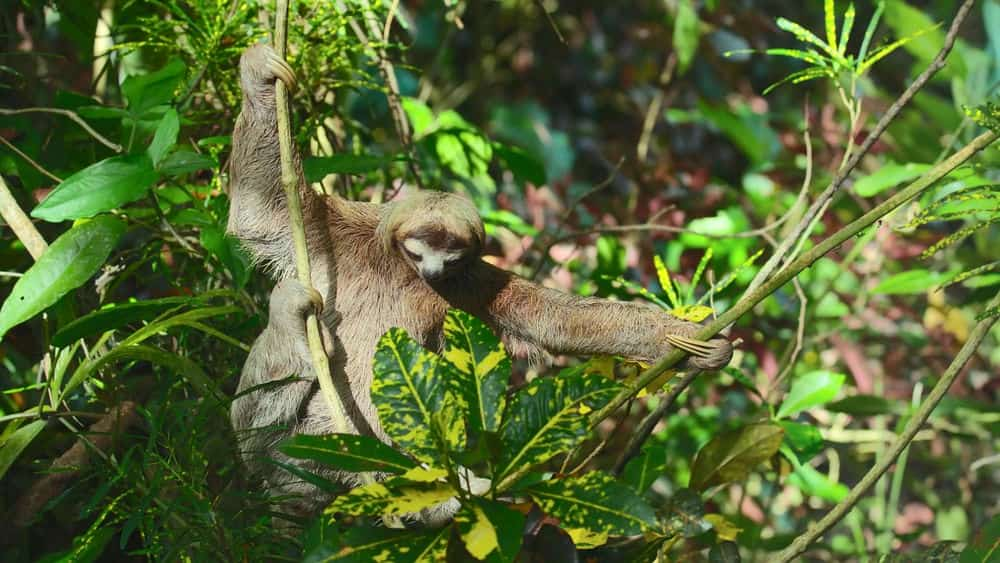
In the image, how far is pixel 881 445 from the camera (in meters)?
2.97

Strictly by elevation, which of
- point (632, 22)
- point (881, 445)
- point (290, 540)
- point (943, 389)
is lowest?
point (881, 445)

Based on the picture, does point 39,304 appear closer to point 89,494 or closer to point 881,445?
point 89,494

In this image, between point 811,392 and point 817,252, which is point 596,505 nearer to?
point 817,252

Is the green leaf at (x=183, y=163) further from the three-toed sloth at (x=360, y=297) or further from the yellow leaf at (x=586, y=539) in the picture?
the yellow leaf at (x=586, y=539)

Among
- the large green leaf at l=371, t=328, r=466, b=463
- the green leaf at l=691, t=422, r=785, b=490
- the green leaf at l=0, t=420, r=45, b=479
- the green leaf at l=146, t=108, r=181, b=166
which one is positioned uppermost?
the green leaf at l=146, t=108, r=181, b=166

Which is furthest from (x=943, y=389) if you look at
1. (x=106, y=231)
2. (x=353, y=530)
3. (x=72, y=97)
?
(x=72, y=97)

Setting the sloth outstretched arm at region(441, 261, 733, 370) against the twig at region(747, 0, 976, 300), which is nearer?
the twig at region(747, 0, 976, 300)

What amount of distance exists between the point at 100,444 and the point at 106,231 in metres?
0.40

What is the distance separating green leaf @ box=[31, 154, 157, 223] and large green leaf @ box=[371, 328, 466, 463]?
1.80ft

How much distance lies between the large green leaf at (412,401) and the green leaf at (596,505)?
12 centimetres

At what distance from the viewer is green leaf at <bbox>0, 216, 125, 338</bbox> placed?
4.75 ft

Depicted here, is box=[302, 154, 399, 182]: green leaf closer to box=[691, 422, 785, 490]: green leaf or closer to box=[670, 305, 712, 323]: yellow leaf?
box=[670, 305, 712, 323]: yellow leaf

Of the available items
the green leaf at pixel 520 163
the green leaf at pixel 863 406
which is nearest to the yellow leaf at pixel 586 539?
the green leaf at pixel 520 163

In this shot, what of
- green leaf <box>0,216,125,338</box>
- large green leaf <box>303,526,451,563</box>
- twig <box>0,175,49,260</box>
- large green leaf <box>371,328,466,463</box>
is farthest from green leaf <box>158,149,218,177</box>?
large green leaf <box>303,526,451,563</box>
